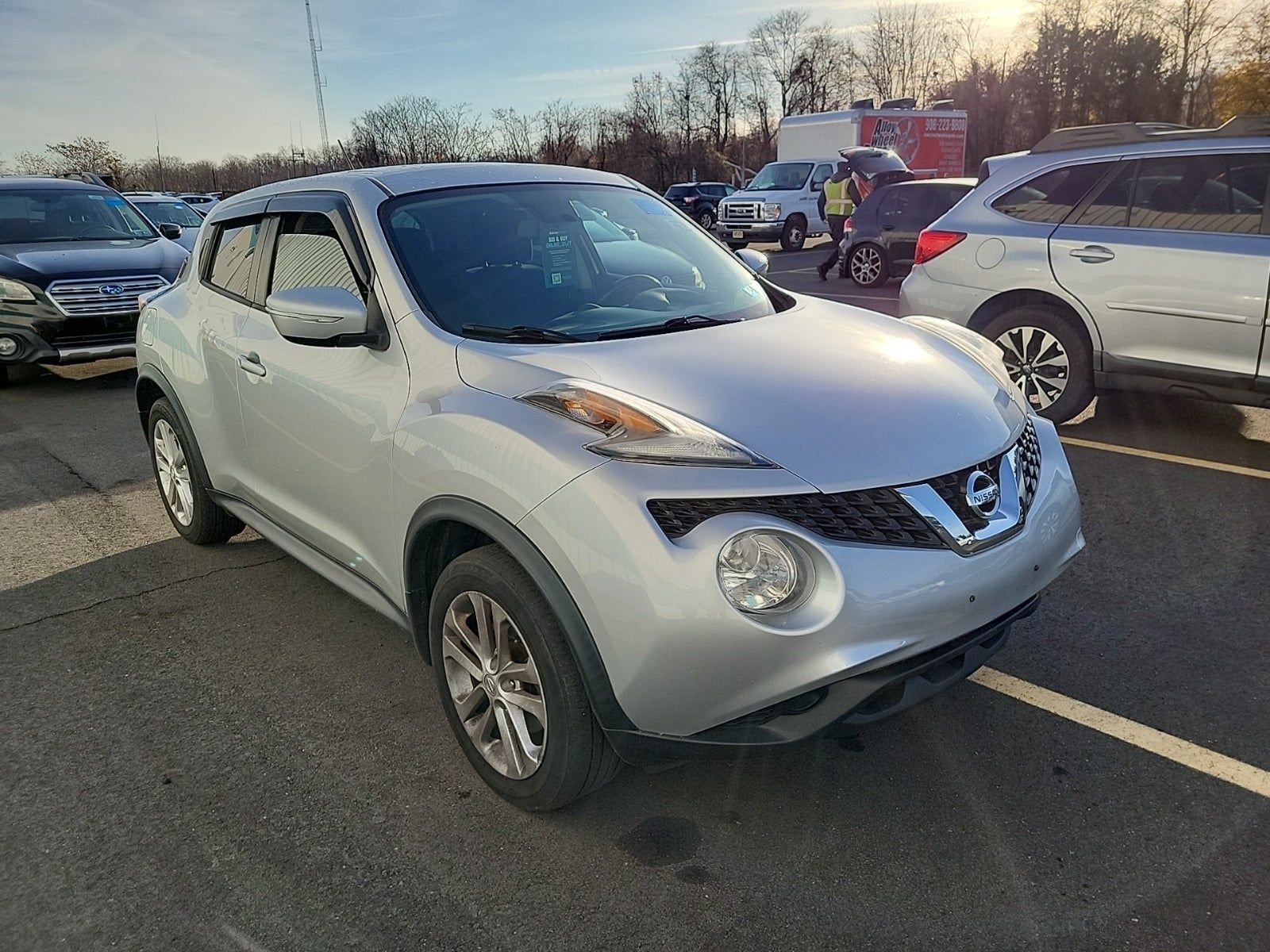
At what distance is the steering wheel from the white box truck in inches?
626

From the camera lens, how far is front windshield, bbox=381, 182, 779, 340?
3.09m

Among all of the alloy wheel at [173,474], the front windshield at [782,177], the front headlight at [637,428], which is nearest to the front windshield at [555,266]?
the front headlight at [637,428]

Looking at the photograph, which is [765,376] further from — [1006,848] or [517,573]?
[1006,848]

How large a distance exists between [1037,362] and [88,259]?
8274mm

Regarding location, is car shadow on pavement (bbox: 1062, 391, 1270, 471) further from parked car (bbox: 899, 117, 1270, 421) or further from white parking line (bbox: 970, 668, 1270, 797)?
white parking line (bbox: 970, 668, 1270, 797)

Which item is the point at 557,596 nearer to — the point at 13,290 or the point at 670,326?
the point at 670,326

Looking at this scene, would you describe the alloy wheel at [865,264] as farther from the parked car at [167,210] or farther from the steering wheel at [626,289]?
the steering wheel at [626,289]

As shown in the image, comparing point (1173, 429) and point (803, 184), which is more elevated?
point (803, 184)

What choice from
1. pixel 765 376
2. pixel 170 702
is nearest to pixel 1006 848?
pixel 765 376

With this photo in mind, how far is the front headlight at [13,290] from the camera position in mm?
8500

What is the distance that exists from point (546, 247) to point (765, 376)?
117cm

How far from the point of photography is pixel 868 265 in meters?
13.6

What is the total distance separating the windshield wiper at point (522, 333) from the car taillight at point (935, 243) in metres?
4.33

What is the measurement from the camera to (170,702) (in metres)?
3.34
